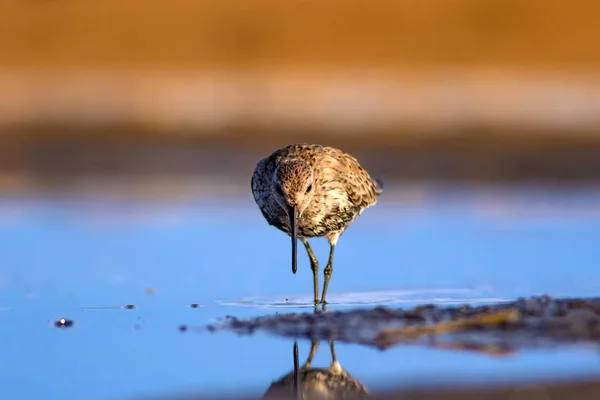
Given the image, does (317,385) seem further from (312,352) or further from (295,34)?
(295,34)

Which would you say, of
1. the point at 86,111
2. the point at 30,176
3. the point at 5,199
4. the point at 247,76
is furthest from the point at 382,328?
the point at 247,76

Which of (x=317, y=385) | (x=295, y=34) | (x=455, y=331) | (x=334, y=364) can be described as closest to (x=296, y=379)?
(x=317, y=385)

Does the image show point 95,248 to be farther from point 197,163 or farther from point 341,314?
point 197,163

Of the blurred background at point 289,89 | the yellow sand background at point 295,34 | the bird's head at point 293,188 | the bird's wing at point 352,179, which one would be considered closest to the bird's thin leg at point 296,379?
the bird's head at point 293,188

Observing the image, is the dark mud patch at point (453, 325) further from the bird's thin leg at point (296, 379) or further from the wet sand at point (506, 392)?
the wet sand at point (506, 392)

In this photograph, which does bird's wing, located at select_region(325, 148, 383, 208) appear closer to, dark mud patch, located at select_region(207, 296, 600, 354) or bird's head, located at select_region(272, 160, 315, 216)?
bird's head, located at select_region(272, 160, 315, 216)

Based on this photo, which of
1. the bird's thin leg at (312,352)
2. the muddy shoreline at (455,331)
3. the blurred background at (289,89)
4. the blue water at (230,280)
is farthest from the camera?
the blurred background at (289,89)

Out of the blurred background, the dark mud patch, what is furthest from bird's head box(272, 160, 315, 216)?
the blurred background
